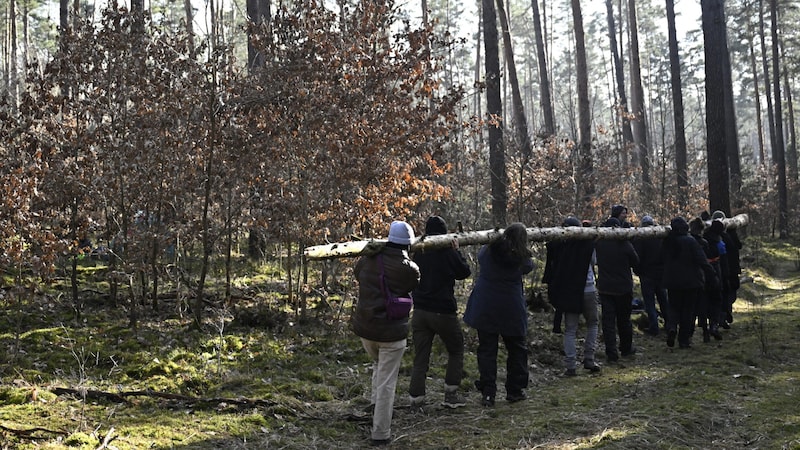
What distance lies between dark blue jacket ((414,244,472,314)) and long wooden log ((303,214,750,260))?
141 millimetres

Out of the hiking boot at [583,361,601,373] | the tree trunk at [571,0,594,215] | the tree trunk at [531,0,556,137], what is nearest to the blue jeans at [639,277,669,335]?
the hiking boot at [583,361,601,373]

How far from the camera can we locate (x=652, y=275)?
36.7 feet

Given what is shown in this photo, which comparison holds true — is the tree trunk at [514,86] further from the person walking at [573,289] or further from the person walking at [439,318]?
the person walking at [439,318]

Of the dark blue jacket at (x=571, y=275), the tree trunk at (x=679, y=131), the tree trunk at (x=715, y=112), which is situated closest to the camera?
the dark blue jacket at (x=571, y=275)

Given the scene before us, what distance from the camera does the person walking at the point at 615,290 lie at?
949 cm

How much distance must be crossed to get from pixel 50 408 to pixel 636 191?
21.3 metres

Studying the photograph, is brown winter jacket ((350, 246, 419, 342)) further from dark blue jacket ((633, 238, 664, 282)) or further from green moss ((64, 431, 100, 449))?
dark blue jacket ((633, 238, 664, 282))

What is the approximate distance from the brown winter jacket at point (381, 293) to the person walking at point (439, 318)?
1055mm

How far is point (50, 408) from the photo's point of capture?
6000 millimetres

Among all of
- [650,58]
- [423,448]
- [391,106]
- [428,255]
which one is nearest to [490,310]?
[428,255]

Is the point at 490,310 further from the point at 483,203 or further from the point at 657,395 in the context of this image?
the point at 483,203

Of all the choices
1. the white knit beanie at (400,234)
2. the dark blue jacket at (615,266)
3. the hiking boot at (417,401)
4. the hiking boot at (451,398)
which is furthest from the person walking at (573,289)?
the white knit beanie at (400,234)

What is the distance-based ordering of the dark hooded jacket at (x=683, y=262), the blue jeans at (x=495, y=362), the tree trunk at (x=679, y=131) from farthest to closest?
the tree trunk at (x=679, y=131) < the dark hooded jacket at (x=683, y=262) < the blue jeans at (x=495, y=362)

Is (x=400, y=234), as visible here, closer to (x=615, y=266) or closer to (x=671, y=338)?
(x=615, y=266)
